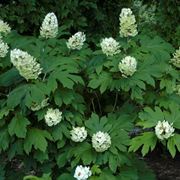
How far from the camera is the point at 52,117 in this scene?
2.90 meters

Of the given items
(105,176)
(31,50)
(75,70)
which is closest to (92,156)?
(105,176)

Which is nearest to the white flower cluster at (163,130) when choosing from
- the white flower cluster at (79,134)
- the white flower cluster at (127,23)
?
the white flower cluster at (79,134)

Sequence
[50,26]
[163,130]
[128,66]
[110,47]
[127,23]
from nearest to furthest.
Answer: [163,130] → [128,66] → [110,47] → [127,23] → [50,26]

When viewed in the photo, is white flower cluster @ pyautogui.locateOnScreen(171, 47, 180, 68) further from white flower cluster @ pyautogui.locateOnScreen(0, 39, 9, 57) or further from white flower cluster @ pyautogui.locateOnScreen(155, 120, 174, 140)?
white flower cluster @ pyautogui.locateOnScreen(0, 39, 9, 57)

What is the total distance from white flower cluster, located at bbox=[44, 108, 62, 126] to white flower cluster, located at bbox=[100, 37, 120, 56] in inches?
20.2

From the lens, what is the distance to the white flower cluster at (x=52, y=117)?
2.90 meters

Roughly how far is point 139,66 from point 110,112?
21.2 inches

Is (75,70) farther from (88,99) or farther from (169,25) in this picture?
(169,25)

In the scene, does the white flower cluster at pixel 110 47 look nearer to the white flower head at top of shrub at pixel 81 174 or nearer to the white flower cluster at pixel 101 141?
the white flower cluster at pixel 101 141

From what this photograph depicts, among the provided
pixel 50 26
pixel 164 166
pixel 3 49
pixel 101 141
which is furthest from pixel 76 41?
pixel 164 166

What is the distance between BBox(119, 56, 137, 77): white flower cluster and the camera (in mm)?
2871

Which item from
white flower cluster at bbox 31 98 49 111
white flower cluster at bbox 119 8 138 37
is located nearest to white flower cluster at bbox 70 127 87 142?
white flower cluster at bbox 31 98 49 111

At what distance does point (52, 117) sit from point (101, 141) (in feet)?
1.10

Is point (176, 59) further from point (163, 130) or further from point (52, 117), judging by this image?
point (52, 117)
